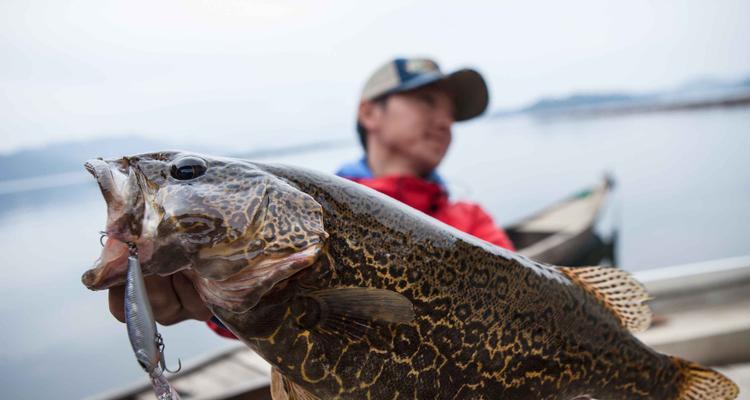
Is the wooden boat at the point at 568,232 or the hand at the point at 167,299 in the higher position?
the hand at the point at 167,299

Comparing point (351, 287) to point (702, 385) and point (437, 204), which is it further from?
point (437, 204)

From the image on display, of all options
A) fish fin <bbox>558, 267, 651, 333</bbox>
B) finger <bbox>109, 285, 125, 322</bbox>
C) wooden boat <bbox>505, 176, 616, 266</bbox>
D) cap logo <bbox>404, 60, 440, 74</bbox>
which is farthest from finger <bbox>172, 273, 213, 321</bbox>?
wooden boat <bbox>505, 176, 616, 266</bbox>

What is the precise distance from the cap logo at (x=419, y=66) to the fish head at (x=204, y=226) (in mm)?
1844

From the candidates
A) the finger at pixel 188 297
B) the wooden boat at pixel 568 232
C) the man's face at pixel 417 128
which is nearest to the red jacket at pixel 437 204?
the man's face at pixel 417 128

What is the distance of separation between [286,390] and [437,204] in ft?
5.88

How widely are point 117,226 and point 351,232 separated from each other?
1.63ft

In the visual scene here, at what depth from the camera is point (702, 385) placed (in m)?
1.56

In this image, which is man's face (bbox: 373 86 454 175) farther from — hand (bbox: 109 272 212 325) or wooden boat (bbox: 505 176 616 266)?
wooden boat (bbox: 505 176 616 266)

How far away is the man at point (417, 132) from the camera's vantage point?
2.72 meters

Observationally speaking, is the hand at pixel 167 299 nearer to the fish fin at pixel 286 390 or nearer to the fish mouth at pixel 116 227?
the fish mouth at pixel 116 227

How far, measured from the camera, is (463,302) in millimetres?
1239

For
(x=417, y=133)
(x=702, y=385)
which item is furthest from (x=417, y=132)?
(x=702, y=385)

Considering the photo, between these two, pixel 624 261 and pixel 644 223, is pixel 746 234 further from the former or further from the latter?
pixel 624 261

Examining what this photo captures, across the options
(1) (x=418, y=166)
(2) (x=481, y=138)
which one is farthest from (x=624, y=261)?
(2) (x=481, y=138)
